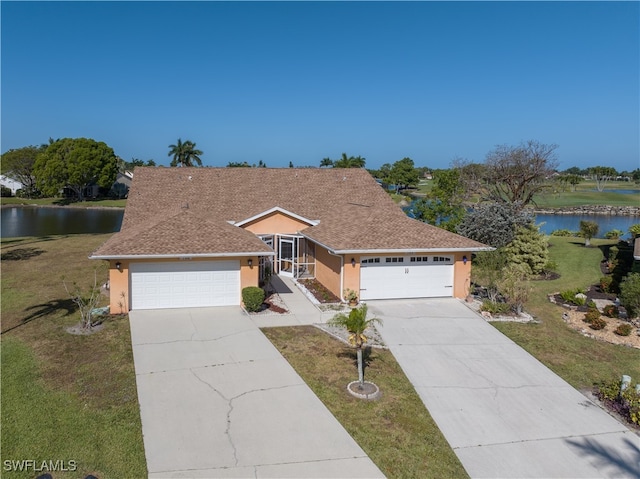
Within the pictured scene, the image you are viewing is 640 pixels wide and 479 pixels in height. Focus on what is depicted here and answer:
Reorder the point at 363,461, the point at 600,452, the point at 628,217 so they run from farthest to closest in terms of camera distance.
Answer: the point at 628,217 → the point at 600,452 → the point at 363,461

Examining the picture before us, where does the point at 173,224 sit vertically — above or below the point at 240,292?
above

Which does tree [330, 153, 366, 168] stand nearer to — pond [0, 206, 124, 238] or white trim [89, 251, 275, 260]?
pond [0, 206, 124, 238]

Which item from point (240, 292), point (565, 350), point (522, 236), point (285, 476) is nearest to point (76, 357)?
point (240, 292)

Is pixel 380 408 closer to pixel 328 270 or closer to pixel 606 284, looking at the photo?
pixel 328 270

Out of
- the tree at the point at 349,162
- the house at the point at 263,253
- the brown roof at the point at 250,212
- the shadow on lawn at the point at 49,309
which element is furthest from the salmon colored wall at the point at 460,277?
the tree at the point at 349,162

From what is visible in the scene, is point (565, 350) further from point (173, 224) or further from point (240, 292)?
point (173, 224)

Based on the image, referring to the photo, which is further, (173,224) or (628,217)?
(628,217)

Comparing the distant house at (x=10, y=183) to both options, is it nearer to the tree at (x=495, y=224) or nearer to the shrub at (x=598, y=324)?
the tree at (x=495, y=224)

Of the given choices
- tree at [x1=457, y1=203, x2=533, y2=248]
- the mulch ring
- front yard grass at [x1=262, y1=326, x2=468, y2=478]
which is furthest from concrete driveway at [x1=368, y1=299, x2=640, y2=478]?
tree at [x1=457, y1=203, x2=533, y2=248]
